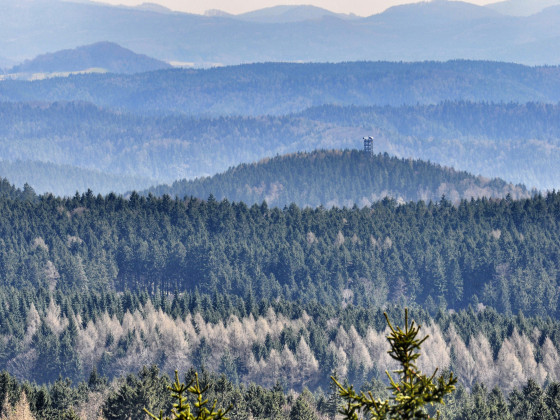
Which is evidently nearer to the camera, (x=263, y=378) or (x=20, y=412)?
(x=20, y=412)

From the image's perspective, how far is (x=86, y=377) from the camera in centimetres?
13538

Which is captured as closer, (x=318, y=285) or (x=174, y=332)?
(x=174, y=332)

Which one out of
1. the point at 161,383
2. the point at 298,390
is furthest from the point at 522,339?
the point at 161,383

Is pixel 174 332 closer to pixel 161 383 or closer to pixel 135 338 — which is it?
pixel 135 338

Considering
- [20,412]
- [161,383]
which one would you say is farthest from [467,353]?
[20,412]

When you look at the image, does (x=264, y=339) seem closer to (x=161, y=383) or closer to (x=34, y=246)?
(x=161, y=383)

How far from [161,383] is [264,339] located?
153ft

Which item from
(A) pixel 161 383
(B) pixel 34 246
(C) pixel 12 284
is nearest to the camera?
(A) pixel 161 383

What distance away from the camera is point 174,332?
140 metres

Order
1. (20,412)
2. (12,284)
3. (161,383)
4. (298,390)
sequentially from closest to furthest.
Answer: (20,412) → (161,383) → (298,390) → (12,284)

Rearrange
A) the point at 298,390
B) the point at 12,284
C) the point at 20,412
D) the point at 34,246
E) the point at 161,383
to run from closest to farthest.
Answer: the point at 20,412 → the point at 161,383 → the point at 298,390 → the point at 12,284 → the point at 34,246

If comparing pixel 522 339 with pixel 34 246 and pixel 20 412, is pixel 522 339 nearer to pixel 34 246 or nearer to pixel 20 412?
pixel 20 412

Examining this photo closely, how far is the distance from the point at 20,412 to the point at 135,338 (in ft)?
194

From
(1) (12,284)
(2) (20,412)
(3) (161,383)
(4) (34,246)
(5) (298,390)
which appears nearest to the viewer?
(2) (20,412)
